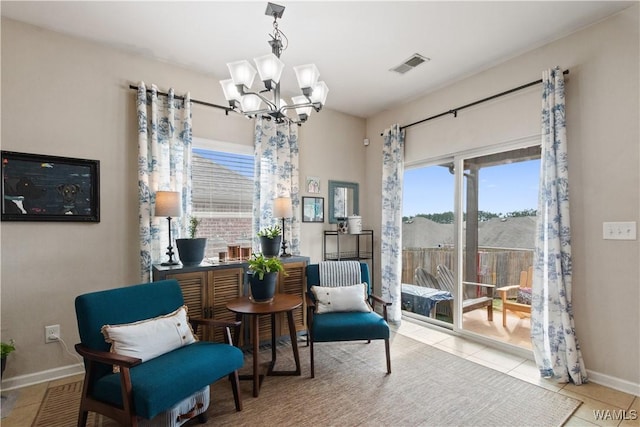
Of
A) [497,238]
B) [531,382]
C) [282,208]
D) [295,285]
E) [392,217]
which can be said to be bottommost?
[531,382]

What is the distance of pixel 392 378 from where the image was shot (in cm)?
251

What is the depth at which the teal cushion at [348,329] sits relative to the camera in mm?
2516

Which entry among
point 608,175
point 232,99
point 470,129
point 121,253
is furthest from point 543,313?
point 121,253

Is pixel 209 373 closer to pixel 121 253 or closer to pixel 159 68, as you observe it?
pixel 121 253

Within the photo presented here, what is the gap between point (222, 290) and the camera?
2.87m

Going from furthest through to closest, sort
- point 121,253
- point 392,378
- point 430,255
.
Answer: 1. point 430,255
2. point 121,253
3. point 392,378

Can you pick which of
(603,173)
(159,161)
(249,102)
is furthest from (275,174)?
(603,173)

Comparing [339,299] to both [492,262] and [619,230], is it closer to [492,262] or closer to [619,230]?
[492,262]

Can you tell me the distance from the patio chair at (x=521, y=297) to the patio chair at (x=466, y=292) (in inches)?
4.9

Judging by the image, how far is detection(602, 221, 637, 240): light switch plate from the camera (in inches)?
89.4

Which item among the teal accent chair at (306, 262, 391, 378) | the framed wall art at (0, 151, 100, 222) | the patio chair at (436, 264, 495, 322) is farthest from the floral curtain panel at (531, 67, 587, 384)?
the framed wall art at (0, 151, 100, 222)

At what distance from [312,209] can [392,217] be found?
41.3 inches

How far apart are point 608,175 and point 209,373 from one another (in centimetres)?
320

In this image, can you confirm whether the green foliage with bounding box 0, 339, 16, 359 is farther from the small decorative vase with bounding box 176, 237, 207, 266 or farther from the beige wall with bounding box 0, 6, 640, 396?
the small decorative vase with bounding box 176, 237, 207, 266
